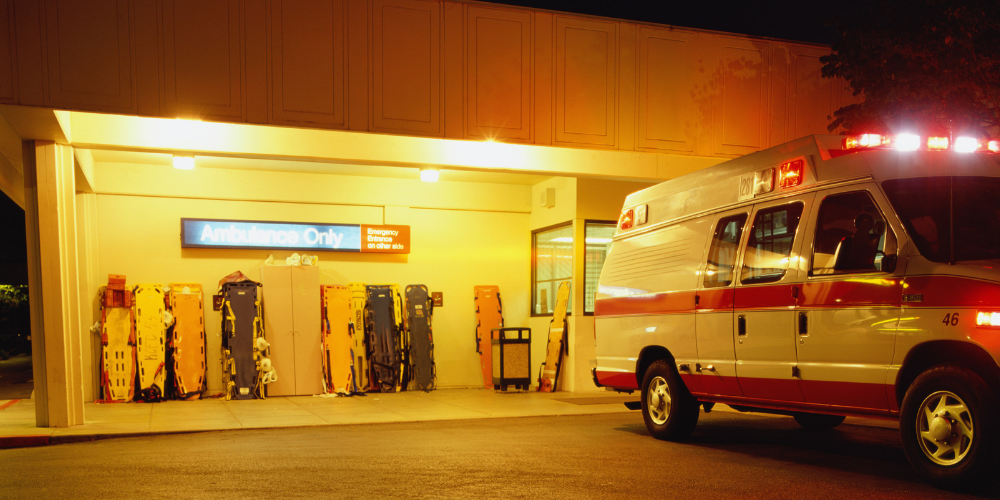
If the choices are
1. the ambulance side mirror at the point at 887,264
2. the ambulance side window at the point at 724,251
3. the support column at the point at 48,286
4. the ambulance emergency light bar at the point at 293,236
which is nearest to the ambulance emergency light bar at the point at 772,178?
the ambulance side window at the point at 724,251

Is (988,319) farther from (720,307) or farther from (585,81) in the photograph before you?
(585,81)

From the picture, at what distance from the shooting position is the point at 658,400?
8.70 meters

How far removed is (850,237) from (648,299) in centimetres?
298

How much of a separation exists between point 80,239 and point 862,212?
12785 millimetres

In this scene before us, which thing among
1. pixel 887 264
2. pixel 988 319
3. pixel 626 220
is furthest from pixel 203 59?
pixel 988 319

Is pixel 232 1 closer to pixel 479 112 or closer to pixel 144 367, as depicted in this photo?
pixel 479 112

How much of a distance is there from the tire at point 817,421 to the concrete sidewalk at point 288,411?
139 inches

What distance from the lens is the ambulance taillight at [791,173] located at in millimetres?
7016

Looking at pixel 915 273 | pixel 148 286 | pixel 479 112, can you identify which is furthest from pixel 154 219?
pixel 915 273

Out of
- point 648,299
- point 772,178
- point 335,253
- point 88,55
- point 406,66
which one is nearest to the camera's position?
point 772,178

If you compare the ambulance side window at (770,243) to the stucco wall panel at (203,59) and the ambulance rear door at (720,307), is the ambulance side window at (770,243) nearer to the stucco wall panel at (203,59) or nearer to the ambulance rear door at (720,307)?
the ambulance rear door at (720,307)

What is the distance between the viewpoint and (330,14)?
11391 mm

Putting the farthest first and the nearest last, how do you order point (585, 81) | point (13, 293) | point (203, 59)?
point (13, 293) → point (585, 81) → point (203, 59)

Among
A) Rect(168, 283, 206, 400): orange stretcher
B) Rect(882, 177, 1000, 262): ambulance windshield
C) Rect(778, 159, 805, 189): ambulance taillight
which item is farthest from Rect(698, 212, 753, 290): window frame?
Rect(168, 283, 206, 400): orange stretcher
